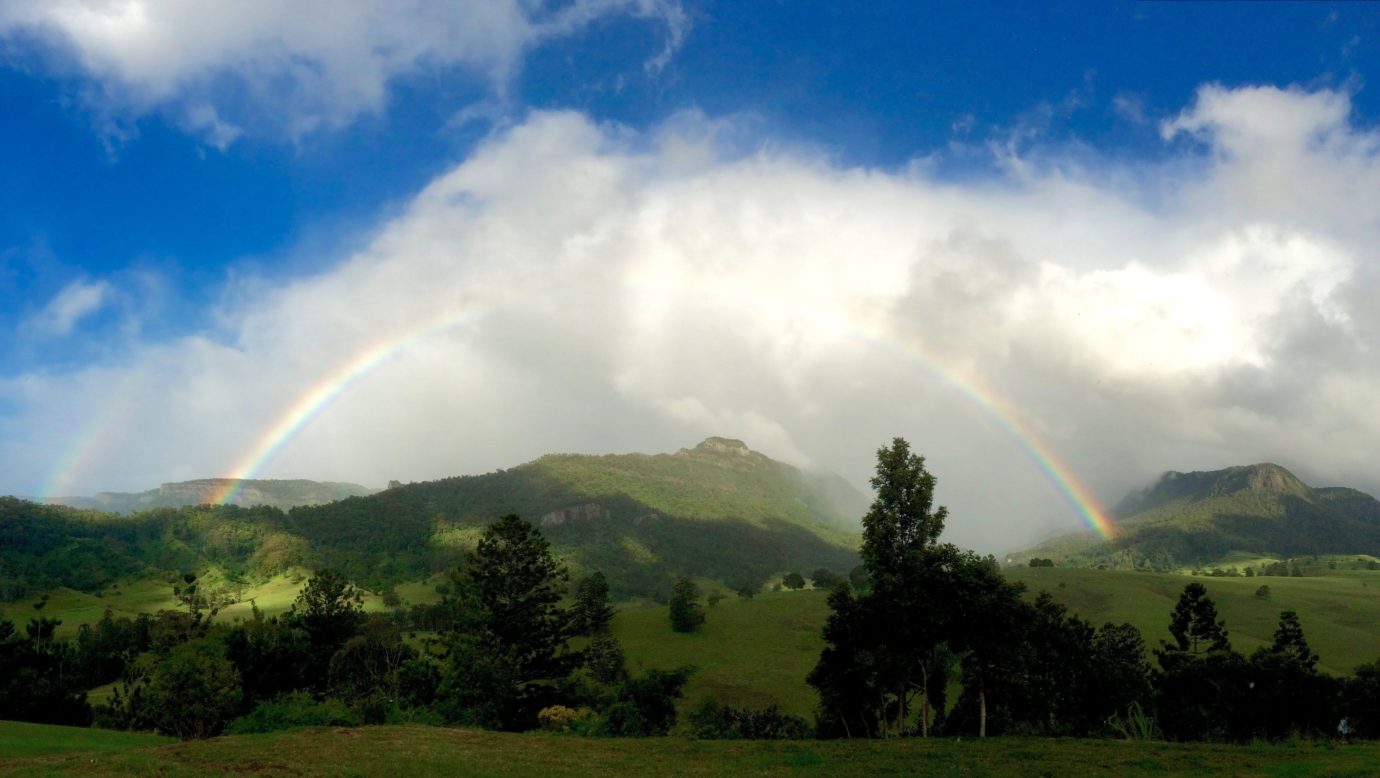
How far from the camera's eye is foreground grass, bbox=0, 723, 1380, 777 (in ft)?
62.2

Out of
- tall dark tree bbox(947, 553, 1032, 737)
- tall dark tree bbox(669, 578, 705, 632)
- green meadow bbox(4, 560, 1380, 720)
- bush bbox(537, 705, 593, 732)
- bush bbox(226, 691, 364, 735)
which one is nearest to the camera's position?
bush bbox(226, 691, 364, 735)

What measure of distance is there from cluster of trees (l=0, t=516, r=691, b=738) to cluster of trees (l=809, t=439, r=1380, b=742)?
11858 mm

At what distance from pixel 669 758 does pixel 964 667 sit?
18.4 meters

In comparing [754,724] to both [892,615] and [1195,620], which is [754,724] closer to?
[892,615]

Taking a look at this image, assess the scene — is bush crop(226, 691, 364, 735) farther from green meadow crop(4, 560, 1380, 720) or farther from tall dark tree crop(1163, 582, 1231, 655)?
tall dark tree crop(1163, 582, 1231, 655)

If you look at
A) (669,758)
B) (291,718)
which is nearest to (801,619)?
(291,718)

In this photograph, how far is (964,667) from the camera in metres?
35.8

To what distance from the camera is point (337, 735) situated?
2561cm

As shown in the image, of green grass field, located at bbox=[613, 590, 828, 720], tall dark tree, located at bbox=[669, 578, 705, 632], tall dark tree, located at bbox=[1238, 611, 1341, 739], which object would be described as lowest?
green grass field, located at bbox=[613, 590, 828, 720]

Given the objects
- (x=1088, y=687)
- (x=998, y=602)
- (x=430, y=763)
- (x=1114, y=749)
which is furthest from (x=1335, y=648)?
(x=430, y=763)

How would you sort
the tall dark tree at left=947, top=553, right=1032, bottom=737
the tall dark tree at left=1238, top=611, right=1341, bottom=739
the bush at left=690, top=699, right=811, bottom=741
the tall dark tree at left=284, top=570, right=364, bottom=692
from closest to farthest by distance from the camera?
the tall dark tree at left=947, top=553, right=1032, bottom=737 → the tall dark tree at left=1238, top=611, right=1341, bottom=739 → the bush at left=690, top=699, right=811, bottom=741 → the tall dark tree at left=284, top=570, right=364, bottom=692

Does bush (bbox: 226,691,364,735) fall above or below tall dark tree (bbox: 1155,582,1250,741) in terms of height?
above

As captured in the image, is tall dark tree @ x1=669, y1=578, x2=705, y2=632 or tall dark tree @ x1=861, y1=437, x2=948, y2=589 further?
tall dark tree @ x1=669, y1=578, x2=705, y2=632

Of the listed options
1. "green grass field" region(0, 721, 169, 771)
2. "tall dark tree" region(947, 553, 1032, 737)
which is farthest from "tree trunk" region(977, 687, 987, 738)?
"green grass field" region(0, 721, 169, 771)
